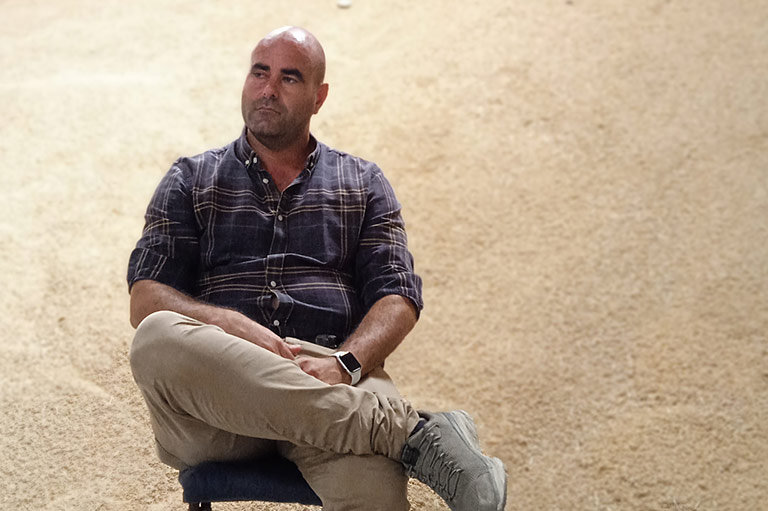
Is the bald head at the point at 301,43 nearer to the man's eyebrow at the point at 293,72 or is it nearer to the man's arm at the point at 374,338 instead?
the man's eyebrow at the point at 293,72

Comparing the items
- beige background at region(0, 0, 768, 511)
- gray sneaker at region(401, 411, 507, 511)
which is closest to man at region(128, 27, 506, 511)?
gray sneaker at region(401, 411, 507, 511)

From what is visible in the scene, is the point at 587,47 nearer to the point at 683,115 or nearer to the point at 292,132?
the point at 683,115

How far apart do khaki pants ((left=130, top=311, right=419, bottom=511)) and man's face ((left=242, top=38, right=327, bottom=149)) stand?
58cm

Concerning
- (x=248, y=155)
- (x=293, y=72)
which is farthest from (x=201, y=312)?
(x=293, y=72)

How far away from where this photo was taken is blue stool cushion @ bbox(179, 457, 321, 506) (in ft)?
5.48

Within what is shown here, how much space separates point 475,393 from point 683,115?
68.7 inches

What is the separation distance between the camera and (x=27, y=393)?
8.25 ft

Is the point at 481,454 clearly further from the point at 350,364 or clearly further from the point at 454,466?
the point at 350,364

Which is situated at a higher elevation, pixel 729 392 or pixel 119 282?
pixel 119 282

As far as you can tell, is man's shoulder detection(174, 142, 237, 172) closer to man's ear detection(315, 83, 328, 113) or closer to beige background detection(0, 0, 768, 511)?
man's ear detection(315, 83, 328, 113)

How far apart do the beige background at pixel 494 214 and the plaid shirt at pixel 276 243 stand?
62 cm

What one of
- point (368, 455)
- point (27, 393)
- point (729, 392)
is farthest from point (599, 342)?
point (27, 393)

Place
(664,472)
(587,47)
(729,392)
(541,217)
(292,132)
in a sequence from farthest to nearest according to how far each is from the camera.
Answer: (587,47), (541,217), (729,392), (664,472), (292,132)

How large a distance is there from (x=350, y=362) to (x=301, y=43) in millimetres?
792
